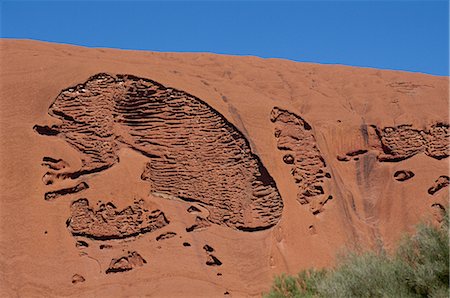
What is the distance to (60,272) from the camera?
17766mm

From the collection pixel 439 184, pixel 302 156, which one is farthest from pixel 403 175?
pixel 302 156

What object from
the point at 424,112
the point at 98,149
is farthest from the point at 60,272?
the point at 424,112

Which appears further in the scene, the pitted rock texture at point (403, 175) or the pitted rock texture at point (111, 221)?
the pitted rock texture at point (403, 175)

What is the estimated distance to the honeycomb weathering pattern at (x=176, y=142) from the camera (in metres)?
20.2

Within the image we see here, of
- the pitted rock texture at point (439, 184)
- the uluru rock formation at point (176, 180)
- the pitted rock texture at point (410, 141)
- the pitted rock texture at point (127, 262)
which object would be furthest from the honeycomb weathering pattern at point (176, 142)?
the pitted rock texture at point (439, 184)

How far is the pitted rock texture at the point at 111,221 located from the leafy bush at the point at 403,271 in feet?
30.1

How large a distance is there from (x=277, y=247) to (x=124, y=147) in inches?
219

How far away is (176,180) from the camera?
20.7 meters

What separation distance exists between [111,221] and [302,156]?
7229 millimetres

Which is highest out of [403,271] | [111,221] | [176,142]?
[176,142]

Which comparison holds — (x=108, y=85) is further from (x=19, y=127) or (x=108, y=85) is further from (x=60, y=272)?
(x=60, y=272)

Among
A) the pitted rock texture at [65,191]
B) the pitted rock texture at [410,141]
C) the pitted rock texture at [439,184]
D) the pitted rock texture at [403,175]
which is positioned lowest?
the pitted rock texture at [65,191]

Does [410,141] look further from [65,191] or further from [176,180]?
[65,191]

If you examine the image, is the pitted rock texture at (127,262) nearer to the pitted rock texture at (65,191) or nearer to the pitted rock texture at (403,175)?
the pitted rock texture at (65,191)
